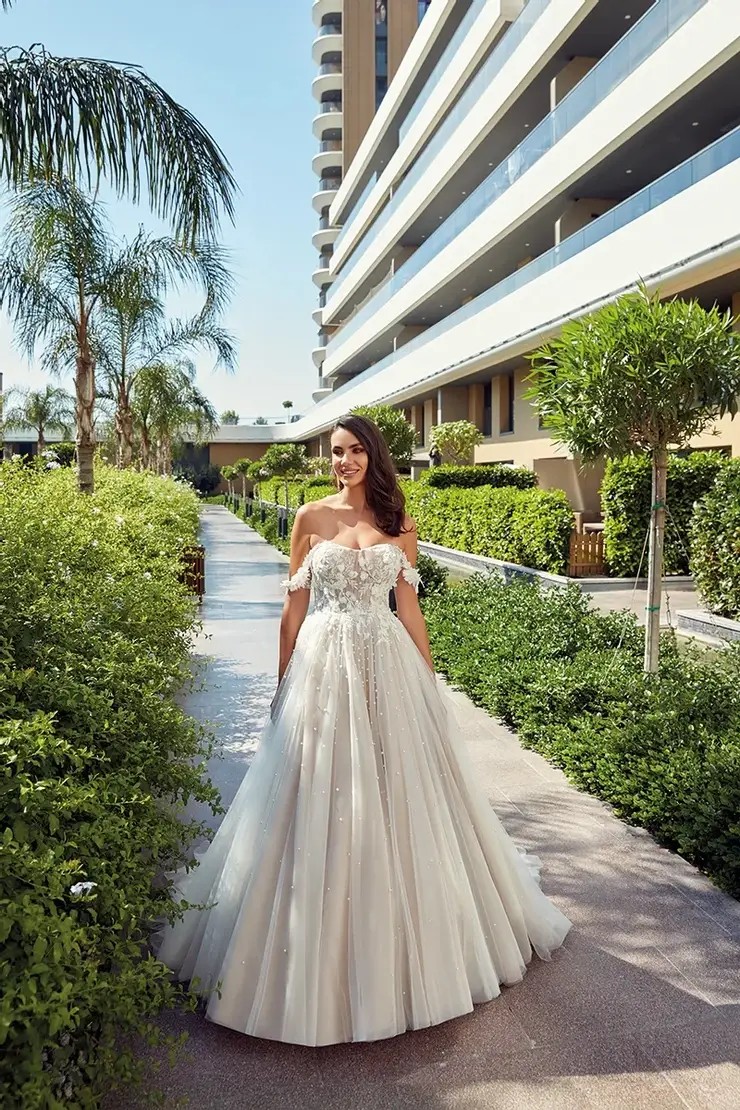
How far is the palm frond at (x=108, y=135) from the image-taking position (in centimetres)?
576

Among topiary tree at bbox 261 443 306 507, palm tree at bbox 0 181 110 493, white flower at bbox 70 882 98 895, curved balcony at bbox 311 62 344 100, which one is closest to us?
white flower at bbox 70 882 98 895

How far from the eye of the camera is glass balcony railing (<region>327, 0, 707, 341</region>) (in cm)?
1373

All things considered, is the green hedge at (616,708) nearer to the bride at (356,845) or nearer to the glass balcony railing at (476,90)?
the bride at (356,845)

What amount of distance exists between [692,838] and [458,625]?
4.33m

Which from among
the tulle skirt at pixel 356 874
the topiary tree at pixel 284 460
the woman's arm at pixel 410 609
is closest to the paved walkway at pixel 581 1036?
the tulle skirt at pixel 356 874

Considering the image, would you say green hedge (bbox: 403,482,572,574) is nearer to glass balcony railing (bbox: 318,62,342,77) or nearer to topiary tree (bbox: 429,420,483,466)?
topiary tree (bbox: 429,420,483,466)

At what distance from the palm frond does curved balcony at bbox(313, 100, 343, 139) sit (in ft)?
178

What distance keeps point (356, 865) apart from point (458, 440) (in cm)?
2355

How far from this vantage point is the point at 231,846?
107 inches

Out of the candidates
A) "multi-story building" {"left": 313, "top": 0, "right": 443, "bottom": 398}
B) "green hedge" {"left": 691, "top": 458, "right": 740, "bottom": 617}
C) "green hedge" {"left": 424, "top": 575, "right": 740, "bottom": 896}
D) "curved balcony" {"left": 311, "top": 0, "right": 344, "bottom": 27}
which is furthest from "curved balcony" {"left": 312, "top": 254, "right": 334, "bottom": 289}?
"green hedge" {"left": 424, "top": 575, "right": 740, "bottom": 896}

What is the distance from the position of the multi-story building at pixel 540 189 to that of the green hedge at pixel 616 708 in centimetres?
786

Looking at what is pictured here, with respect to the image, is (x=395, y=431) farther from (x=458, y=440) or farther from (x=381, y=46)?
(x=381, y=46)

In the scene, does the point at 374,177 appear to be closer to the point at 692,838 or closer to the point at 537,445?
the point at 537,445

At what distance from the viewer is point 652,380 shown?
5523 mm
